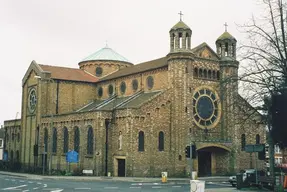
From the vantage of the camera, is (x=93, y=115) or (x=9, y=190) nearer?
(x=9, y=190)

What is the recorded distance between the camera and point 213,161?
50.2 meters

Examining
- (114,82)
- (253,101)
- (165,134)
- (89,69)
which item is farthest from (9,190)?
(89,69)

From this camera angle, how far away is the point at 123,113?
45.2 m

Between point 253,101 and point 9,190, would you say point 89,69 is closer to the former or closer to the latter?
point 9,190

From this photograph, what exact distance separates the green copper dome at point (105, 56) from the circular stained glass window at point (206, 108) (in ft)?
68.6

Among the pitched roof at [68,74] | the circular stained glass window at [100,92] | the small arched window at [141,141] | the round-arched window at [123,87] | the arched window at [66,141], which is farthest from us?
the circular stained glass window at [100,92]

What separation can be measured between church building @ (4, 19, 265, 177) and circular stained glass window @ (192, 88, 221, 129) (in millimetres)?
114

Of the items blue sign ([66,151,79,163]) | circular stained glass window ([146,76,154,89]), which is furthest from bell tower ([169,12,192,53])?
blue sign ([66,151,79,163])

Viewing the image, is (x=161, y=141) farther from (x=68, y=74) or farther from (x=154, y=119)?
(x=68, y=74)

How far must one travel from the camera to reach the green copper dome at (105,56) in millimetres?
66438

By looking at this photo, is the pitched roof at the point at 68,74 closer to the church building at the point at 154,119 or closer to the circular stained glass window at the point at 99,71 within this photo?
the church building at the point at 154,119

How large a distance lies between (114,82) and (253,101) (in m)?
33.0

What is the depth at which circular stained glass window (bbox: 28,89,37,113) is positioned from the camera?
5928 cm

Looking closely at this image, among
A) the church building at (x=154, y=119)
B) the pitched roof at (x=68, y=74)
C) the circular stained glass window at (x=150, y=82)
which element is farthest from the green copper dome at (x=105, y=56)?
the circular stained glass window at (x=150, y=82)
